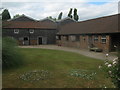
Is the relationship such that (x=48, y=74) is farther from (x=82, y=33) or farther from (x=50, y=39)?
(x=50, y=39)

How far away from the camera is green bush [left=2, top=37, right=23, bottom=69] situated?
9117 mm

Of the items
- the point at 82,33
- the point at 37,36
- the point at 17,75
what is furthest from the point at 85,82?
the point at 37,36

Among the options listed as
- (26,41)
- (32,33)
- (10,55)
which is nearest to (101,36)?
(10,55)

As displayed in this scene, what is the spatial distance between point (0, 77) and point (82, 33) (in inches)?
737

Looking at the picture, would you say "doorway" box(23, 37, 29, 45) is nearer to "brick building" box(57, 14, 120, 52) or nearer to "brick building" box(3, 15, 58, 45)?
"brick building" box(3, 15, 58, 45)

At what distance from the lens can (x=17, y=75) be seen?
8.63m

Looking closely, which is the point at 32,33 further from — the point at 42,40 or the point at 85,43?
the point at 85,43

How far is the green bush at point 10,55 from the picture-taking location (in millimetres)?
9117

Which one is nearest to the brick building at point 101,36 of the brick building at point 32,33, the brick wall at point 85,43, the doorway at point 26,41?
the brick wall at point 85,43

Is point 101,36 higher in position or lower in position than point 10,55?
higher

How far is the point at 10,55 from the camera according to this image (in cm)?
932

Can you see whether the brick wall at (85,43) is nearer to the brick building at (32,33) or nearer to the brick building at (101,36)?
the brick building at (101,36)

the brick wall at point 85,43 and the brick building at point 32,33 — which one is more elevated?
the brick building at point 32,33

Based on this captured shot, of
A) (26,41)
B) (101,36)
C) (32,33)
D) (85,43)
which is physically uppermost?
(32,33)
